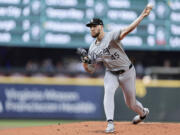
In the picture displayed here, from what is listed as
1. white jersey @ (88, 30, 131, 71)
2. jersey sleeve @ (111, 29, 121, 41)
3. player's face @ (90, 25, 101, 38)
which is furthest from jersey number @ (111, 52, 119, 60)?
player's face @ (90, 25, 101, 38)

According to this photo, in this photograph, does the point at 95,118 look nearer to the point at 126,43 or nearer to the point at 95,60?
the point at 126,43

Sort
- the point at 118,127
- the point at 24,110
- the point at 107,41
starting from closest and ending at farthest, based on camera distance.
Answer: the point at 107,41, the point at 118,127, the point at 24,110

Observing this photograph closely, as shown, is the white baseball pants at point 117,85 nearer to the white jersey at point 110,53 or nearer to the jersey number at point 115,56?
the white jersey at point 110,53

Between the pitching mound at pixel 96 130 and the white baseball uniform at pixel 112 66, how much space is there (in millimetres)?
378

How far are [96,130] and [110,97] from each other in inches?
23.0

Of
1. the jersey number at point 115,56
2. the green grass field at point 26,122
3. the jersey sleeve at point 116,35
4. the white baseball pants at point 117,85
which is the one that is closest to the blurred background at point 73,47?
the green grass field at point 26,122

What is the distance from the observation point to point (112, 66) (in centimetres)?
662

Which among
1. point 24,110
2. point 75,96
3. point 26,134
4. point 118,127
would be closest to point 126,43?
point 75,96

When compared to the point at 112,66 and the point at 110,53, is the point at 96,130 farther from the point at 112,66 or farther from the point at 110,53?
the point at 110,53

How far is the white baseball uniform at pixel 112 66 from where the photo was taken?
254 inches

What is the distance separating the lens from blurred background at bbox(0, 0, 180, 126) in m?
11.3

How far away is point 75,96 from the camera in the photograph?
11523mm

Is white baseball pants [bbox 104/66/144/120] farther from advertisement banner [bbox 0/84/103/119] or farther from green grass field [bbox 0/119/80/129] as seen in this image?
advertisement banner [bbox 0/84/103/119]

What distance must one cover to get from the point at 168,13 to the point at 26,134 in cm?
640
